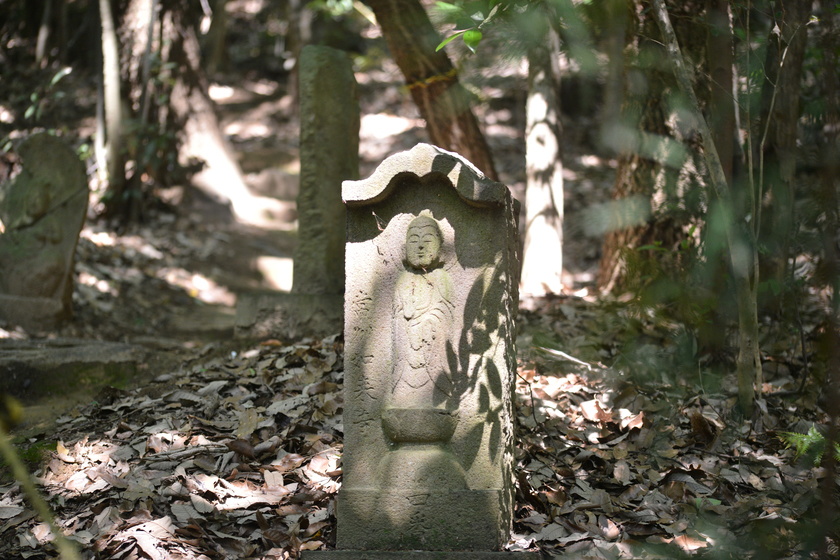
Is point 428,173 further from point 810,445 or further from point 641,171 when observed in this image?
point 641,171

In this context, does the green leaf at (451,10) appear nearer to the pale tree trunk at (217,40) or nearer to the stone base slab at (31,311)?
the stone base slab at (31,311)

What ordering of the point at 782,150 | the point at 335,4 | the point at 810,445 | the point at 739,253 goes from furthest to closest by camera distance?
the point at 335,4, the point at 782,150, the point at 739,253, the point at 810,445

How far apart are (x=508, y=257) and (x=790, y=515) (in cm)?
159

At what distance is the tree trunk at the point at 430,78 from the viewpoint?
6086mm

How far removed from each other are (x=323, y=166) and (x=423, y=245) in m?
3.48

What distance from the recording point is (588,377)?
464 centimetres

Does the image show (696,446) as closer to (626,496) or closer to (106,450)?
(626,496)

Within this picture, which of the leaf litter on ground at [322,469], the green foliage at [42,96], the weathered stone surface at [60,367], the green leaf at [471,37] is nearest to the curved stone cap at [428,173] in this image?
the green leaf at [471,37]

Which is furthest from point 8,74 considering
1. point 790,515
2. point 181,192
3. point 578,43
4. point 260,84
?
point 790,515

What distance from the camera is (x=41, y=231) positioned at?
6633mm

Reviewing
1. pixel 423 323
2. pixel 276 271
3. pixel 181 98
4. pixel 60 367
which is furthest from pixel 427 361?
pixel 181 98

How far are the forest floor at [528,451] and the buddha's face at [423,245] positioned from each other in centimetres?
106

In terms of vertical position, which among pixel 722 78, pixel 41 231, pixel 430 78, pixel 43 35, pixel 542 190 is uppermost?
pixel 43 35

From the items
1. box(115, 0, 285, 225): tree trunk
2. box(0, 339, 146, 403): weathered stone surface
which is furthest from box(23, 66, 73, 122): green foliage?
box(0, 339, 146, 403): weathered stone surface
